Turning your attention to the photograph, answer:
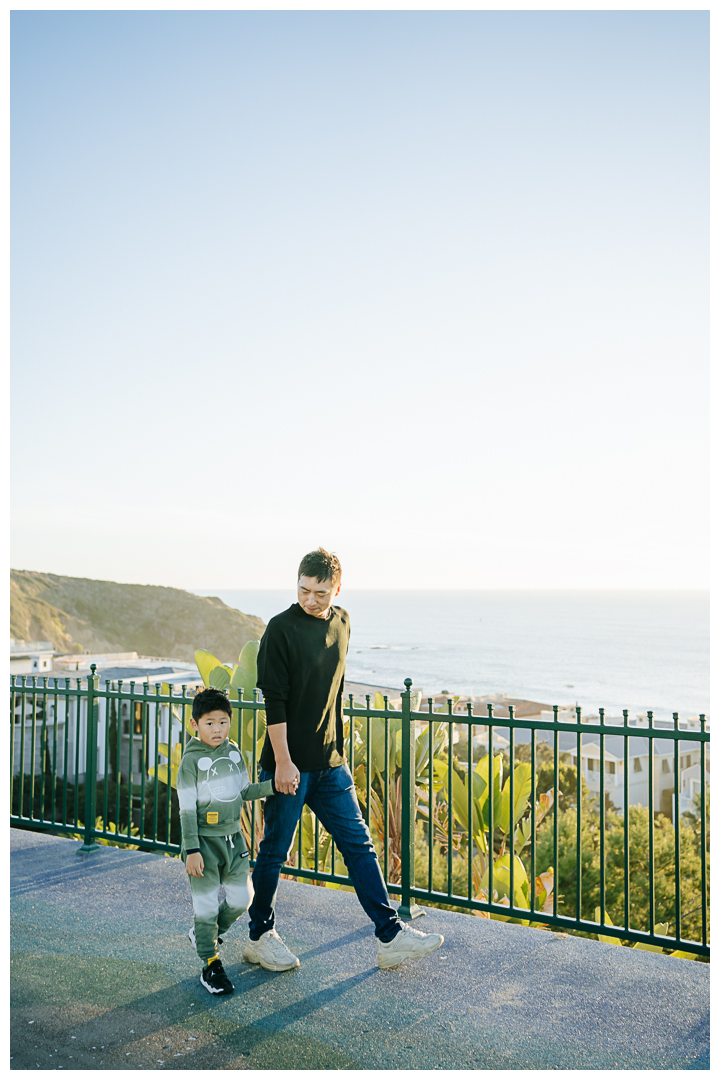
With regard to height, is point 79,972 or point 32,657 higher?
point 79,972

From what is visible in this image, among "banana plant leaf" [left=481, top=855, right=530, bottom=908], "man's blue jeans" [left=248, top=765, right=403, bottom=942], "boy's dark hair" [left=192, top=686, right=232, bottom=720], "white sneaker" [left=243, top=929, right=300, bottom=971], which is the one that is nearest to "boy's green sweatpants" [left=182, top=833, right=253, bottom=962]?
"man's blue jeans" [left=248, top=765, right=403, bottom=942]

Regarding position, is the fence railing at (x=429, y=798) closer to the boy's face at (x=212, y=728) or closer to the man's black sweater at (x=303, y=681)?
the man's black sweater at (x=303, y=681)

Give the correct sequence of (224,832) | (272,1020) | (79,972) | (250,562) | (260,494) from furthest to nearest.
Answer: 1. (250,562)
2. (260,494)
3. (79,972)
4. (224,832)
5. (272,1020)

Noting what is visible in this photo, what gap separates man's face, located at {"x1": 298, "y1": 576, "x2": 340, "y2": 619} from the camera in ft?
11.8

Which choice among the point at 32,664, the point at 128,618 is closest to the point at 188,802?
the point at 32,664

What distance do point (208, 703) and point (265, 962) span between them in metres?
1.34

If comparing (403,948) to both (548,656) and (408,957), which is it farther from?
(548,656)

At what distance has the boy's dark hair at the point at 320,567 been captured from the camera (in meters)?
3.61

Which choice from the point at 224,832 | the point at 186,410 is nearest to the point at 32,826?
the point at 224,832

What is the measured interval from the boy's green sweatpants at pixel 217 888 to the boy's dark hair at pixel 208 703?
56cm

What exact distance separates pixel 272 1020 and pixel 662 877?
70.1 feet

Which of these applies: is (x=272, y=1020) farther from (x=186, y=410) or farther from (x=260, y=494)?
(x=260, y=494)

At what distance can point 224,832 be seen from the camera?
347cm

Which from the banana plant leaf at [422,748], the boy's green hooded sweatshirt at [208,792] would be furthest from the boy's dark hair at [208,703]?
the banana plant leaf at [422,748]
